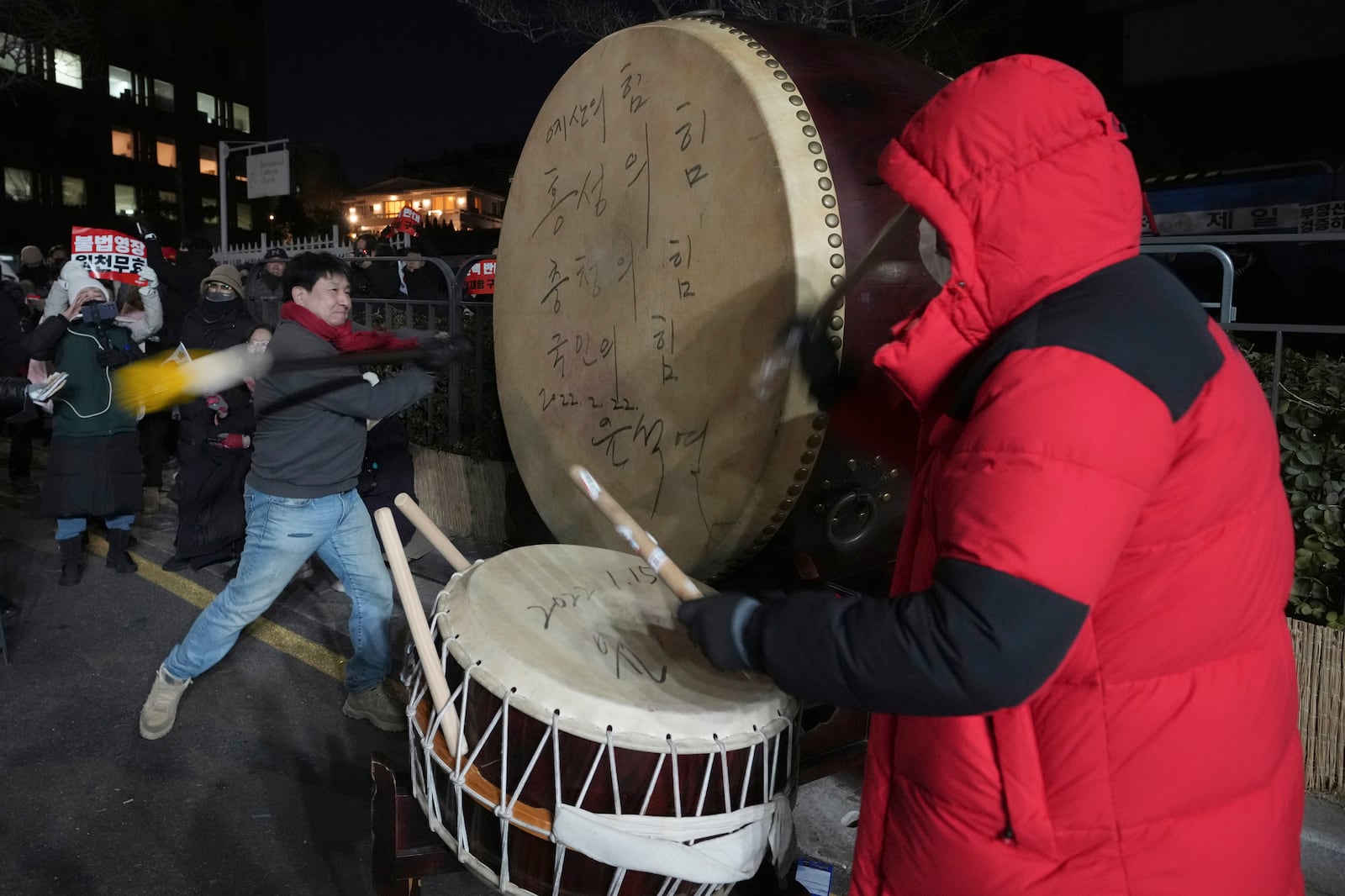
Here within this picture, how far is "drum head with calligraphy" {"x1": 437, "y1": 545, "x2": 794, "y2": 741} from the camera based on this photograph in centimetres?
141

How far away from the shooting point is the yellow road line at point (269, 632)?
11.7ft

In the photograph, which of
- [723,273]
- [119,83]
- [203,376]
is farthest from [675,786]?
[119,83]

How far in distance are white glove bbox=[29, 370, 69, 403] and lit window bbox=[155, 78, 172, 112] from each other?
42.0 m

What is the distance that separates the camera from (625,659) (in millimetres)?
1520

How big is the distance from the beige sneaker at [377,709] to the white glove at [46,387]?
7.51 feet

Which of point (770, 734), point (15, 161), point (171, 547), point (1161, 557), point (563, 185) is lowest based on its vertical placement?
point (171, 547)

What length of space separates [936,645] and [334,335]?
248 centimetres

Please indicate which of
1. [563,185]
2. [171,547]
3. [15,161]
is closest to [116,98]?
[15,161]

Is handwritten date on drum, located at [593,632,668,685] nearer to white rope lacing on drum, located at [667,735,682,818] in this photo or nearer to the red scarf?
white rope lacing on drum, located at [667,735,682,818]

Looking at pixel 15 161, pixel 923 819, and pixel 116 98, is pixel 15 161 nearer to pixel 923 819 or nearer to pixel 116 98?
pixel 116 98

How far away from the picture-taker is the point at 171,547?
511cm

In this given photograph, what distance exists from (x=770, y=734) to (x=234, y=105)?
49899 millimetres

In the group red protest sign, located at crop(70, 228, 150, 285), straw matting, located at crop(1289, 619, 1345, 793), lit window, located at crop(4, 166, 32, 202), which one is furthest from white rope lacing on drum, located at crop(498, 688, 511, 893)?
lit window, located at crop(4, 166, 32, 202)

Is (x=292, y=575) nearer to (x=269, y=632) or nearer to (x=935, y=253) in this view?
(x=269, y=632)
